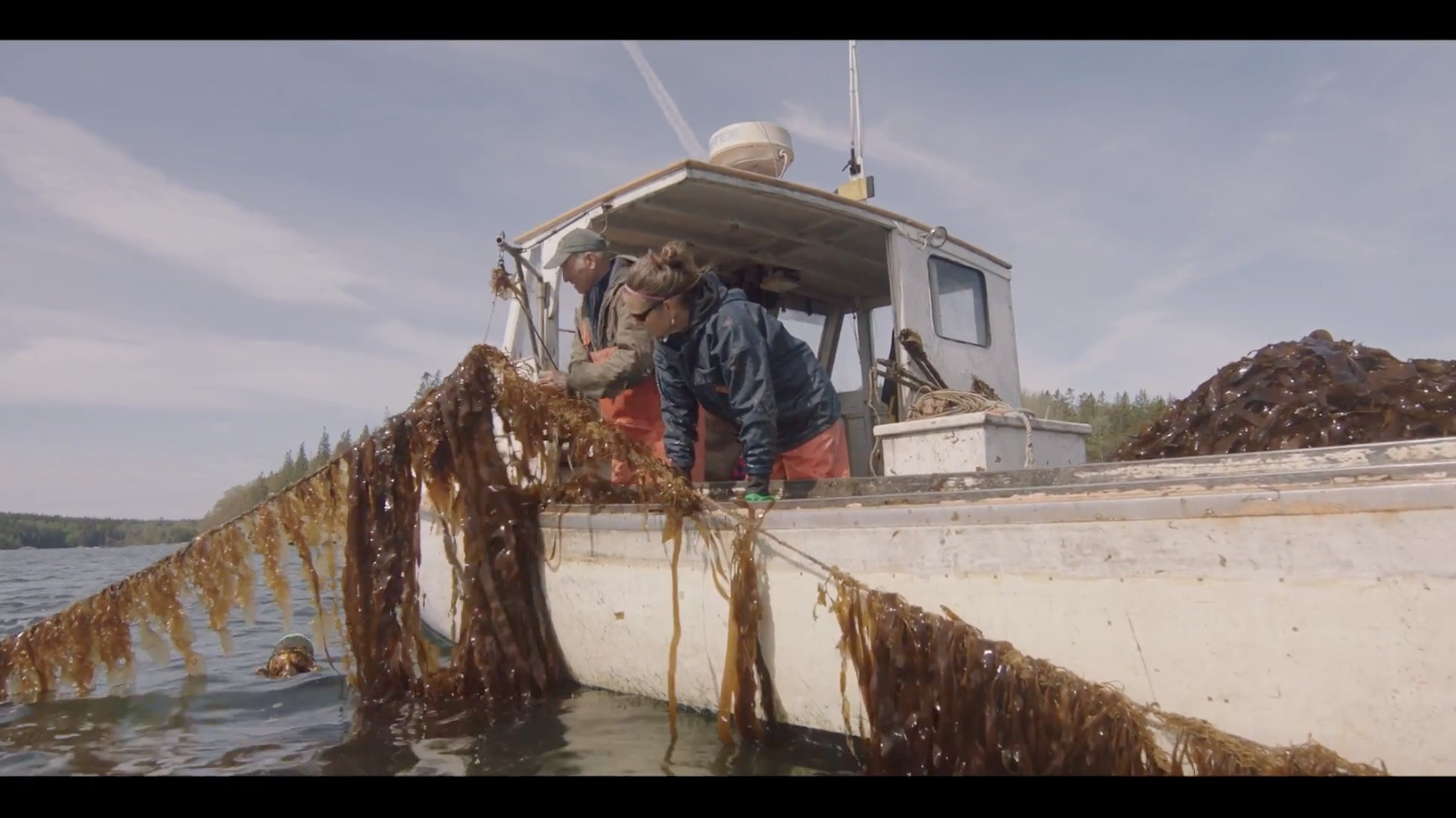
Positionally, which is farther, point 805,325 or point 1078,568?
point 805,325

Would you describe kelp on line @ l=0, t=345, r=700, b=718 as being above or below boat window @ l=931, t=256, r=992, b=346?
below

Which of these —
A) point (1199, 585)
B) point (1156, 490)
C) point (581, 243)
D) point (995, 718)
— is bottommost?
point (995, 718)

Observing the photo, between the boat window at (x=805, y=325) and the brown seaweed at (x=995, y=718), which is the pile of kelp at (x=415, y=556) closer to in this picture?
the brown seaweed at (x=995, y=718)

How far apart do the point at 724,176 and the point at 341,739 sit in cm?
356

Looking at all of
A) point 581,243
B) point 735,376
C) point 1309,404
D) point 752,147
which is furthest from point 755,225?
point 1309,404

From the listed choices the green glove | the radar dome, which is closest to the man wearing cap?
the green glove

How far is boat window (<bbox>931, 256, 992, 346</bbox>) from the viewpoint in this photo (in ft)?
20.3

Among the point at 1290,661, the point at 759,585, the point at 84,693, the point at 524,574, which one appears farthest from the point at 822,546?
the point at 84,693

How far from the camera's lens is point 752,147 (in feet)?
19.9

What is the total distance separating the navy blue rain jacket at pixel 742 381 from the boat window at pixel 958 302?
7.13ft

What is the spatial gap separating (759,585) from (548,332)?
9.64 ft

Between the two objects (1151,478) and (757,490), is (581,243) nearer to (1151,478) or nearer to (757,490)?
(757,490)

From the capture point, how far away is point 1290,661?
2.30 meters

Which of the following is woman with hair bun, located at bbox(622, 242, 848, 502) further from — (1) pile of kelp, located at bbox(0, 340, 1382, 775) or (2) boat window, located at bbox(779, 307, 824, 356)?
(2) boat window, located at bbox(779, 307, 824, 356)
